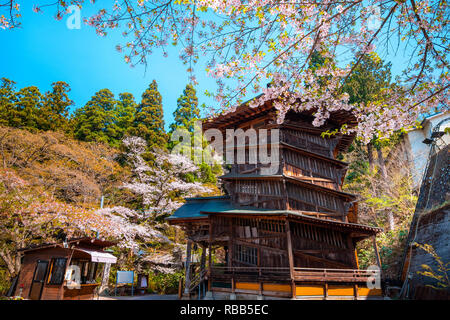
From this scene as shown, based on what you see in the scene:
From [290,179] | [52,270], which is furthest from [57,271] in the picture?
[290,179]

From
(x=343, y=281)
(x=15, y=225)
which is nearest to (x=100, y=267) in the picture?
(x=15, y=225)

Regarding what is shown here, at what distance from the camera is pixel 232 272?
11.0m

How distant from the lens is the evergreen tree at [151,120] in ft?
82.8

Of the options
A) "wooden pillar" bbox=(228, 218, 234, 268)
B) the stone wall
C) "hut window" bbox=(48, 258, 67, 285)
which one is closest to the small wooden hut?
"hut window" bbox=(48, 258, 67, 285)

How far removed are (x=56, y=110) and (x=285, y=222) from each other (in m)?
27.5

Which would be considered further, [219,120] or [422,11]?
[219,120]

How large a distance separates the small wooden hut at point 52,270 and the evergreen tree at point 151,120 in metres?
13.7

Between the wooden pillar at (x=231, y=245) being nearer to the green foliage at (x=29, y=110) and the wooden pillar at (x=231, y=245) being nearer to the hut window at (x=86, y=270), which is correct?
the hut window at (x=86, y=270)

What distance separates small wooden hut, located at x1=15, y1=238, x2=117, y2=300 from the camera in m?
10.5

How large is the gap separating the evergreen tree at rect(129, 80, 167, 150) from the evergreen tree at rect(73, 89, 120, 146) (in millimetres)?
3095

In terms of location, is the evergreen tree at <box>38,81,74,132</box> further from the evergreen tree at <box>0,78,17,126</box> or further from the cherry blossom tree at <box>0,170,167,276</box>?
A: the cherry blossom tree at <box>0,170,167,276</box>

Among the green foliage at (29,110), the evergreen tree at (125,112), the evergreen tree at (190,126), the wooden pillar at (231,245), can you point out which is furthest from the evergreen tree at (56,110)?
the wooden pillar at (231,245)
